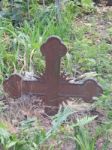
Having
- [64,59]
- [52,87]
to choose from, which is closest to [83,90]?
[52,87]

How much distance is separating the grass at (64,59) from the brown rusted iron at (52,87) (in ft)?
0.32

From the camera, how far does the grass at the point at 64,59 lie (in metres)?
2.32

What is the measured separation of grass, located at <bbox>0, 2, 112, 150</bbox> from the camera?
2.32 m

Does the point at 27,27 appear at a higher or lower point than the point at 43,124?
higher

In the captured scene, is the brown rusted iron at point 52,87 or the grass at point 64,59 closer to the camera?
the grass at point 64,59

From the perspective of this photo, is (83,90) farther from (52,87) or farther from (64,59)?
(64,59)

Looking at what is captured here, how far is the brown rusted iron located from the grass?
0.10m

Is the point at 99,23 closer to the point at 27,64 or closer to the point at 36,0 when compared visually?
the point at 36,0

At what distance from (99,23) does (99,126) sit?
2066 millimetres

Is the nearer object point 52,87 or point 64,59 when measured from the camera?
point 52,87

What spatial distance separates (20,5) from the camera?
437 centimetres

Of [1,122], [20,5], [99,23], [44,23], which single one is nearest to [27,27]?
[44,23]

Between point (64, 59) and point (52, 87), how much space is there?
0.79 metres

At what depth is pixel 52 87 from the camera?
275 cm
